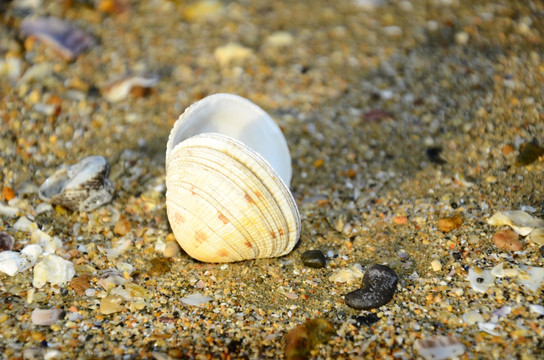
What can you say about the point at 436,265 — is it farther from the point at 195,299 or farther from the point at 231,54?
the point at 231,54

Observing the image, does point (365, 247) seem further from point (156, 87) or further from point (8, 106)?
point (8, 106)

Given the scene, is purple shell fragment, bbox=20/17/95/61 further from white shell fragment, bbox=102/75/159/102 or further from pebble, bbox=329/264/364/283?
pebble, bbox=329/264/364/283

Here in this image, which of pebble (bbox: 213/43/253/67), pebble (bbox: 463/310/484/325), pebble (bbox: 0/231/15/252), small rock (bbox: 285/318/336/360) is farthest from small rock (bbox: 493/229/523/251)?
pebble (bbox: 0/231/15/252)

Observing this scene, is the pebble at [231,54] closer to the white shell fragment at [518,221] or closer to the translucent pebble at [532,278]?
the white shell fragment at [518,221]

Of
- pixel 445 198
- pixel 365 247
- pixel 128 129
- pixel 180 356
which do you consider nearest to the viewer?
pixel 180 356

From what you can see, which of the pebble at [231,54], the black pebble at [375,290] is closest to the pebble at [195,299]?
the black pebble at [375,290]

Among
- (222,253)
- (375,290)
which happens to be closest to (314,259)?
(375,290)

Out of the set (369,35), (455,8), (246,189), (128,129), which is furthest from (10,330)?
(455,8)
